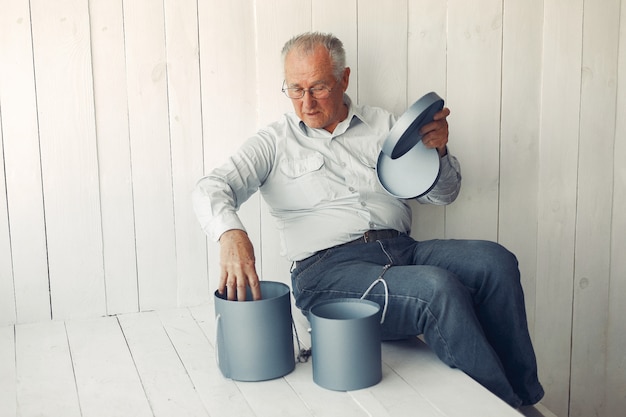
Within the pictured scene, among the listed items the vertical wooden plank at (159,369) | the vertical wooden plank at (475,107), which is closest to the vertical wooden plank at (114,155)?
the vertical wooden plank at (159,369)

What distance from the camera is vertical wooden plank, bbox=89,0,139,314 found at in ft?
6.84

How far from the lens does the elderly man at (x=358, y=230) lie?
1748mm

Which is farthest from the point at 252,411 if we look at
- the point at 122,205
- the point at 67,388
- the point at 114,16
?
the point at 114,16

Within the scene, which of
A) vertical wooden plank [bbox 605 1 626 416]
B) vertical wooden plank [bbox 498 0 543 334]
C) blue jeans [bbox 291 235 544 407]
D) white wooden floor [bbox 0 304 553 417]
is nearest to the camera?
white wooden floor [bbox 0 304 553 417]

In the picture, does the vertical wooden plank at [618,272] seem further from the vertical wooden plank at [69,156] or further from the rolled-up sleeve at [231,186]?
the vertical wooden plank at [69,156]

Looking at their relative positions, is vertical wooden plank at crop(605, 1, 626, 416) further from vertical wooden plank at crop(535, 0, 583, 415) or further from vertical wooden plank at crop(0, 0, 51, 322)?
vertical wooden plank at crop(0, 0, 51, 322)

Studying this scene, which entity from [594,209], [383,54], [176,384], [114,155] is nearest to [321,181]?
[383,54]

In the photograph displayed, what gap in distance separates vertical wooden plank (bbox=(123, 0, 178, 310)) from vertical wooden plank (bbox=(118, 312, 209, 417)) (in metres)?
0.13

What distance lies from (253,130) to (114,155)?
0.43 metres

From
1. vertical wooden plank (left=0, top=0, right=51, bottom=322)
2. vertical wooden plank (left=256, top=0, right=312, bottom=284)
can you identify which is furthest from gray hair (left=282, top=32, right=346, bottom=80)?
vertical wooden plank (left=0, top=0, right=51, bottom=322)

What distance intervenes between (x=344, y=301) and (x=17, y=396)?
31.2 inches

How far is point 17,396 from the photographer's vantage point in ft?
5.48

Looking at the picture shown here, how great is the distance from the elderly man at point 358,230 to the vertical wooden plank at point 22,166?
55cm

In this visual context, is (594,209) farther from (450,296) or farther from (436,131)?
(450,296)
